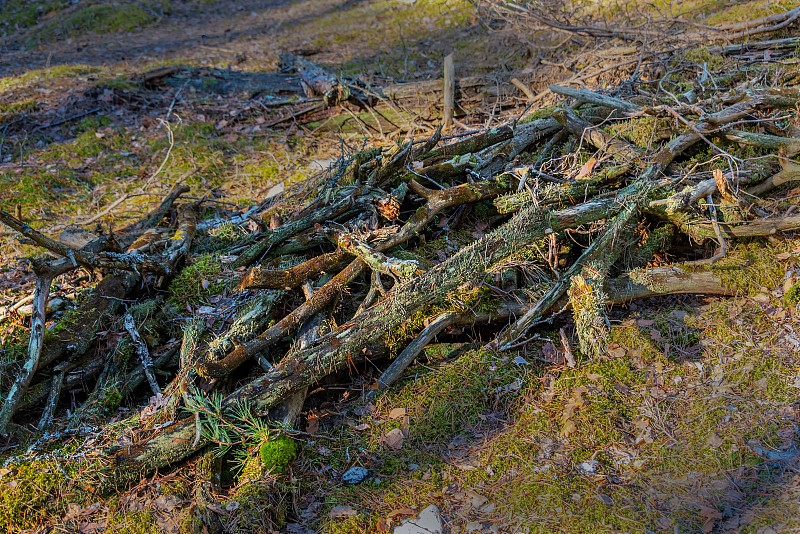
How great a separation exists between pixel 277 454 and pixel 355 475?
1.66 ft

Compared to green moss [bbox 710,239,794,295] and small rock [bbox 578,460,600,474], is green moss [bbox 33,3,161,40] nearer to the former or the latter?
green moss [bbox 710,239,794,295]

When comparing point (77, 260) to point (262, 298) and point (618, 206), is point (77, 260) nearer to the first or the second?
point (262, 298)

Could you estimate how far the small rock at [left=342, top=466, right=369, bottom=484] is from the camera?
3.24 meters

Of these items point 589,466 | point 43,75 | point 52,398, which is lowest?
point 589,466

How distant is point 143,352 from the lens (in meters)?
4.06

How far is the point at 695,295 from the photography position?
13.7 ft

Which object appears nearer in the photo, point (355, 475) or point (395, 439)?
point (355, 475)

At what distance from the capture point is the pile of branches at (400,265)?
362cm

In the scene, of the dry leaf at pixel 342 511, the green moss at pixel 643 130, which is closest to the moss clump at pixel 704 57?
the green moss at pixel 643 130

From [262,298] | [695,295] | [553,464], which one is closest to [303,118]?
[262,298]

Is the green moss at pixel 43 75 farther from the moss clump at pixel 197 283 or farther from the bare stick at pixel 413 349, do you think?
the bare stick at pixel 413 349

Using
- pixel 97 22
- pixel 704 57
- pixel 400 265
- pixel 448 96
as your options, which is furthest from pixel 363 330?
pixel 97 22

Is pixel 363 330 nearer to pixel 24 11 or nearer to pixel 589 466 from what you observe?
pixel 589 466

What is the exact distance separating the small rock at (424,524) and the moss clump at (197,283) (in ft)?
8.61
